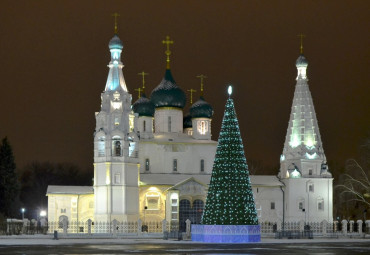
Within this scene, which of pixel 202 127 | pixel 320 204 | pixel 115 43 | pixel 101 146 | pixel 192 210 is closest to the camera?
pixel 115 43

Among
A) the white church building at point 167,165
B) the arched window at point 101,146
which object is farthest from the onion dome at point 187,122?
the arched window at point 101,146

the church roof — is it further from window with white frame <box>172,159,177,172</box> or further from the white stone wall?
window with white frame <box>172,159,177,172</box>

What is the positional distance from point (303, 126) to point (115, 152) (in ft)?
54.8

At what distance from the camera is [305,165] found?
2788 inches

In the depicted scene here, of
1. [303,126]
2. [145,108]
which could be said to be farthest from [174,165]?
[303,126]

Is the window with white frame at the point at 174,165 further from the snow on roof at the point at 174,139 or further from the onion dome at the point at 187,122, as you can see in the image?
the onion dome at the point at 187,122

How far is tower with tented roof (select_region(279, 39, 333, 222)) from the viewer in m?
70.4

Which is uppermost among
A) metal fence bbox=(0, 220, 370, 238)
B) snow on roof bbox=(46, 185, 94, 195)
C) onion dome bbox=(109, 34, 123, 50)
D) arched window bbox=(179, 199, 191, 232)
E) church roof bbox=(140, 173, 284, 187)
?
onion dome bbox=(109, 34, 123, 50)

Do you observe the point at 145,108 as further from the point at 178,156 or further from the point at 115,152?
the point at 115,152

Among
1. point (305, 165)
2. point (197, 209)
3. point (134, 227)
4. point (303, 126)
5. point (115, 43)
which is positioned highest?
Answer: point (115, 43)

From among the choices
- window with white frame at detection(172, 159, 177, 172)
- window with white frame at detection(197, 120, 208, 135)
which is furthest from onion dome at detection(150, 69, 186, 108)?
window with white frame at detection(172, 159, 177, 172)

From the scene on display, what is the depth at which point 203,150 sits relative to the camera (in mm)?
72250

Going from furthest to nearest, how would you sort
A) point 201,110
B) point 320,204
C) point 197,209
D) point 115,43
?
point 201,110
point 320,204
point 197,209
point 115,43

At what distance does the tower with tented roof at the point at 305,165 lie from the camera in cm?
7044
